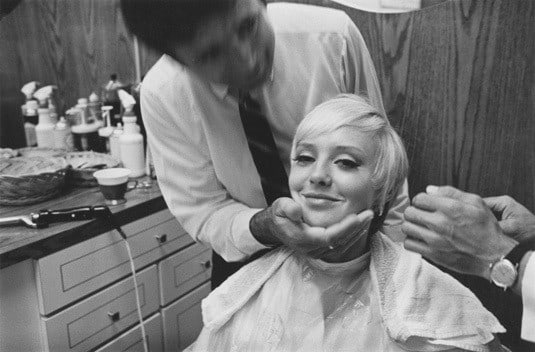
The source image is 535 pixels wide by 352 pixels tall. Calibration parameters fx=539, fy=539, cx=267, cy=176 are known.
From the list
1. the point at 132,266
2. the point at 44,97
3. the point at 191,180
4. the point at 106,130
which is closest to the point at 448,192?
the point at 191,180

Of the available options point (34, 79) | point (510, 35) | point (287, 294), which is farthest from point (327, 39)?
point (34, 79)

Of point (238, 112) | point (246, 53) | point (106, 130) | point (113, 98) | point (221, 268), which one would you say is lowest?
point (221, 268)

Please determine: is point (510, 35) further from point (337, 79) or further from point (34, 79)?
point (34, 79)

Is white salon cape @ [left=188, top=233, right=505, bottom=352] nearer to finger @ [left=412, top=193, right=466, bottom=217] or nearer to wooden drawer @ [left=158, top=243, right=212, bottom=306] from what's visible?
finger @ [left=412, top=193, right=466, bottom=217]

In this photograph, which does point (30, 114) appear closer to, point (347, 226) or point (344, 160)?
point (344, 160)

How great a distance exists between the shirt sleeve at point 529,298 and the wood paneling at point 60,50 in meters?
1.92

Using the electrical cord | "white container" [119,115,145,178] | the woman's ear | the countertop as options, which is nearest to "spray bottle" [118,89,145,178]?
"white container" [119,115,145,178]

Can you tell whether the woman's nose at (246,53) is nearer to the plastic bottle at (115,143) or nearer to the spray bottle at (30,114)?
the plastic bottle at (115,143)

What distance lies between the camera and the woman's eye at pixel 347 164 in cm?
109

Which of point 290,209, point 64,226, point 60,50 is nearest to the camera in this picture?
point 290,209

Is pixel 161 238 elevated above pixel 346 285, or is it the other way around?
pixel 346 285

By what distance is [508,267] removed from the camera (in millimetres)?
875

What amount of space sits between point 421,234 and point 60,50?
210 centimetres

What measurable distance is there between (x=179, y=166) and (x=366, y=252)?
509 mm
